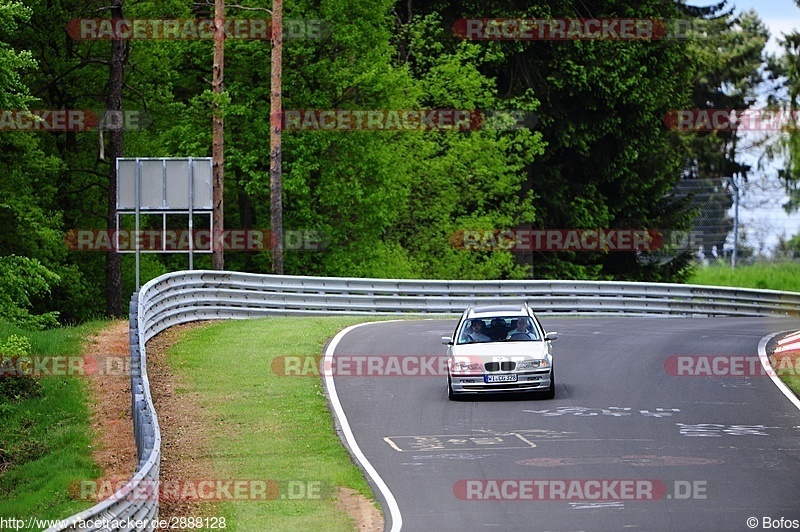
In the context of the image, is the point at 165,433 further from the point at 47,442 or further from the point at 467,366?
the point at 467,366

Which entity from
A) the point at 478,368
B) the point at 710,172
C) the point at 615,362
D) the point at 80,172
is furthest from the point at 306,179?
the point at 710,172

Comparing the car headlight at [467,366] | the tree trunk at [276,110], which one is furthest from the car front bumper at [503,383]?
the tree trunk at [276,110]

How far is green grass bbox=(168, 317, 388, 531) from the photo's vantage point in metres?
16.1

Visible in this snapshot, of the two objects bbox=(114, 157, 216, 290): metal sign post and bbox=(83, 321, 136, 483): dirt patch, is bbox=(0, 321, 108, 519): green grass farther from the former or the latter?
bbox=(114, 157, 216, 290): metal sign post

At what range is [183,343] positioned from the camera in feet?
94.5

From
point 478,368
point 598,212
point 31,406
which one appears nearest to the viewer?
point 478,368

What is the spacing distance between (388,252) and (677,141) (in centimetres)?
3141

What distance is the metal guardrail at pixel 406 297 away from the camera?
105 feet

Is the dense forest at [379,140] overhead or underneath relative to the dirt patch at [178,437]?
overhead

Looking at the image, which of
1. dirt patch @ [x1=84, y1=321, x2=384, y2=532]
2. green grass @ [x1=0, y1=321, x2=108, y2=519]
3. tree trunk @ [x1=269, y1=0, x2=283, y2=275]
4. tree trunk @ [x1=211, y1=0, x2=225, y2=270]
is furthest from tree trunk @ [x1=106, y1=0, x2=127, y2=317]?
dirt patch @ [x1=84, y1=321, x2=384, y2=532]

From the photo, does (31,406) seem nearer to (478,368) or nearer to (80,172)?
(478,368)

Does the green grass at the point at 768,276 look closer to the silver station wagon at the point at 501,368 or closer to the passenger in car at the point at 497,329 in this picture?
the passenger in car at the point at 497,329

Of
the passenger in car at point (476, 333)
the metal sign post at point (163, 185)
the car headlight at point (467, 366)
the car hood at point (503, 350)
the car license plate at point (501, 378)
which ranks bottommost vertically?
the car license plate at point (501, 378)

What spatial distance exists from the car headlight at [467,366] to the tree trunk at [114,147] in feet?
62.9
